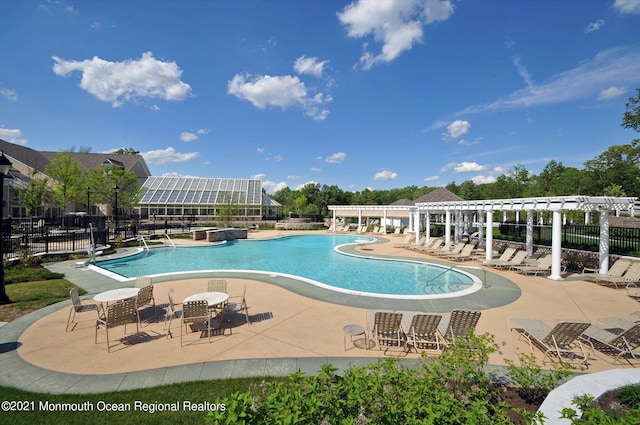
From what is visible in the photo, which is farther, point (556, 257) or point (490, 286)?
point (556, 257)

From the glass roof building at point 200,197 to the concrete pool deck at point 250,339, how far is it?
100ft

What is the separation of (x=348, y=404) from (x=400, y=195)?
73316 mm

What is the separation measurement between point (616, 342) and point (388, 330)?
4211 mm

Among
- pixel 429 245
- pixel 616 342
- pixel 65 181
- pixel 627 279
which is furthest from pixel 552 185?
pixel 65 181

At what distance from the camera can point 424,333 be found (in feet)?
18.7

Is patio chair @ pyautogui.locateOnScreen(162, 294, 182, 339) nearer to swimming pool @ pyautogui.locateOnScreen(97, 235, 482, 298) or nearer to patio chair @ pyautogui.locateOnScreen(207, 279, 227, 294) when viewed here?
patio chair @ pyautogui.locateOnScreen(207, 279, 227, 294)

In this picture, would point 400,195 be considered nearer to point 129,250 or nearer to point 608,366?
point 129,250

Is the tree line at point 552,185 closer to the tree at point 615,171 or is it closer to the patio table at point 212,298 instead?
the tree at point 615,171

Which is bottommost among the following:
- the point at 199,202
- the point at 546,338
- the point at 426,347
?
the point at 426,347

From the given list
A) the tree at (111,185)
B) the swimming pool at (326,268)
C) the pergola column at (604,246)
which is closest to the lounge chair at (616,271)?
the pergola column at (604,246)

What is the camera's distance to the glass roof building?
40.5 meters

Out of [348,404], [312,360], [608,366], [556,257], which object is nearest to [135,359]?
[312,360]

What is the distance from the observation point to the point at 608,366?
197 inches

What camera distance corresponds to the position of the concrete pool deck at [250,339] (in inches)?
182
